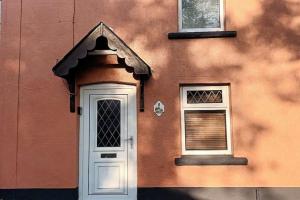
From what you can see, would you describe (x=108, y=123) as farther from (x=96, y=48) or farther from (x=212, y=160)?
(x=212, y=160)

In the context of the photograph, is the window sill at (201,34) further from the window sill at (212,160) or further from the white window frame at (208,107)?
the window sill at (212,160)

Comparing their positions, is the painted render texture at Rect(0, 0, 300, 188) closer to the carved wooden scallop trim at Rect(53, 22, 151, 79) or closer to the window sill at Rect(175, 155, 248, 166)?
the window sill at Rect(175, 155, 248, 166)

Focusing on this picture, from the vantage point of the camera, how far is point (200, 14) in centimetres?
876

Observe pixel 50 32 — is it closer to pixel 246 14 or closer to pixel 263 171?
pixel 246 14

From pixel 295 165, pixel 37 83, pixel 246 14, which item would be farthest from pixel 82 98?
pixel 295 165

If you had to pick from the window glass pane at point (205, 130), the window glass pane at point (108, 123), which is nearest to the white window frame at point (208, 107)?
the window glass pane at point (205, 130)

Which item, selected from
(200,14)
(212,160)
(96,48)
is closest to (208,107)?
(212,160)

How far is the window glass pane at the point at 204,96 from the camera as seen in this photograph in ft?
27.9

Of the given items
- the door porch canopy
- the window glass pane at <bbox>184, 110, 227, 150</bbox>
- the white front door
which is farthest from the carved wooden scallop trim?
the window glass pane at <bbox>184, 110, 227, 150</bbox>

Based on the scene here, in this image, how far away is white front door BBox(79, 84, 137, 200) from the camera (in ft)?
27.5

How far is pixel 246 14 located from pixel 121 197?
13.9 ft

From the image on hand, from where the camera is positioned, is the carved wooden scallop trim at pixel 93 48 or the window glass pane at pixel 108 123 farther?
the window glass pane at pixel 108 123

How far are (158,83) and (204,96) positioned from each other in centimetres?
93

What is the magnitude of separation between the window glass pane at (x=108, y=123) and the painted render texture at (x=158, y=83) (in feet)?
1.49
